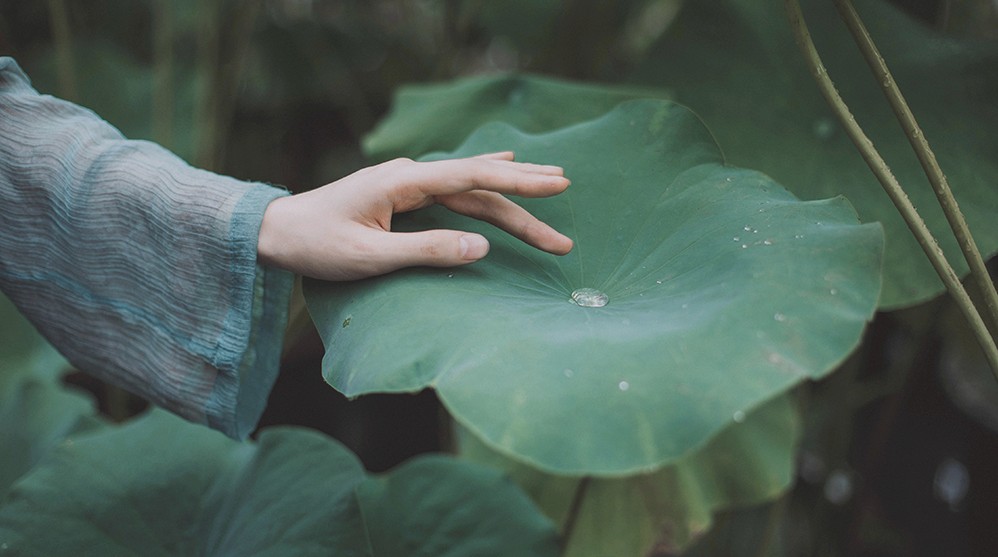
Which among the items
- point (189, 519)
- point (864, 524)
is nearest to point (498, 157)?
point (189, 519)

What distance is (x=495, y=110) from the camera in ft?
3.34

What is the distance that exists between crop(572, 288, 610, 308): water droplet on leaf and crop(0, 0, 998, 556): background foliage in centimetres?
36

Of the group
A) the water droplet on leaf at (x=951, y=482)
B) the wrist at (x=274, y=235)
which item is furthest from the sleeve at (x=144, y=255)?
the water droplet on leaf at (x=951, y=482)

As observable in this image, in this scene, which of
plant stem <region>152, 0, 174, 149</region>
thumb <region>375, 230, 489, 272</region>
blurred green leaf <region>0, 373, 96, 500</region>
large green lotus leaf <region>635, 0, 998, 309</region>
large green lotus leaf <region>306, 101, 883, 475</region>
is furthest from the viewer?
plant stem <region>152, 0, 174, 149</region>

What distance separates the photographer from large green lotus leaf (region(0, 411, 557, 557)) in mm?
682

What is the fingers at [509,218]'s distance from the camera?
1.81ft

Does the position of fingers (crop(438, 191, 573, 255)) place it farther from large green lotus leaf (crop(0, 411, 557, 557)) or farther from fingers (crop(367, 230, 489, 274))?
large green lotus leaf (crop(0, 411, 557, 557))

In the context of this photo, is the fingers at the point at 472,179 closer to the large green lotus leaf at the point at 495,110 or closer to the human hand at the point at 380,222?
the human hand at the point at 380,222

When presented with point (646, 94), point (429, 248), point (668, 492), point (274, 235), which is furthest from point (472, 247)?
point (668, 492)

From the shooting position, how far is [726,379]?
40 cm

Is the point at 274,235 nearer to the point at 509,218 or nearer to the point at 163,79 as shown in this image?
the point at 509,218

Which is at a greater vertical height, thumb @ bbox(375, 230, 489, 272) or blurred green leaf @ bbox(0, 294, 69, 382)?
thumb @ bbox(375, 230, 489, 272)

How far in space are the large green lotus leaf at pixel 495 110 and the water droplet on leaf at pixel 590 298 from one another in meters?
0.46

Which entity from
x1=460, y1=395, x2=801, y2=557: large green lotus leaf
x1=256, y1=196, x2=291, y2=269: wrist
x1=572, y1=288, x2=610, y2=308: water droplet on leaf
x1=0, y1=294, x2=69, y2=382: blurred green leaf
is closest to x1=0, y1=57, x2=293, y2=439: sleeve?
x1=256, y1=196, x2=291, y2=269: wrist
